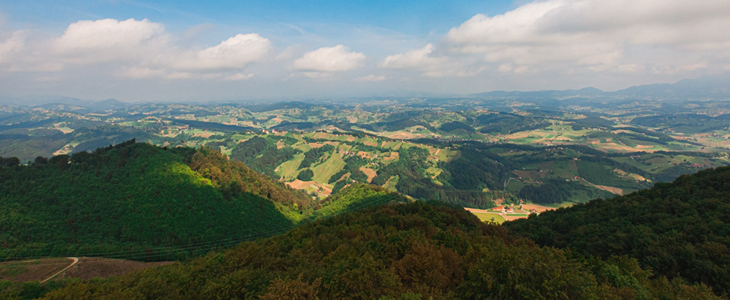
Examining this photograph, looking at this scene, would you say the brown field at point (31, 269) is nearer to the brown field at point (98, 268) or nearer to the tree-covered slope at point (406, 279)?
the brown field at point (98, 268)

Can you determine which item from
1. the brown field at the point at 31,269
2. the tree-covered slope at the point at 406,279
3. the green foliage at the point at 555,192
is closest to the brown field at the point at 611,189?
the green foliage at the point at 555,192

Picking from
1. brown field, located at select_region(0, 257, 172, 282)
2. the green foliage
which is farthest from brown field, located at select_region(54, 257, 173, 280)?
the green foliage

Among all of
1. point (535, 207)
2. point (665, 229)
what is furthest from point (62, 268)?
point (535, 207)

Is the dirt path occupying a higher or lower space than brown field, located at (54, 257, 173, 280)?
lower

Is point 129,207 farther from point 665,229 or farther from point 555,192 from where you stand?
point 555,192

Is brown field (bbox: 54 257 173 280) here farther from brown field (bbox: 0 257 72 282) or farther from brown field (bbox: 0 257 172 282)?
brown field (bbox: 0 257 72 282)
